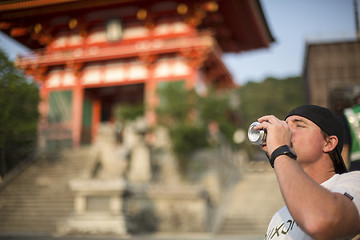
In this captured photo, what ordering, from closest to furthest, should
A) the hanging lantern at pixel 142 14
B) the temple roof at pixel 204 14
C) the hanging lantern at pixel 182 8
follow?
the temple roof at pixel 204 14, the hanging lantern at pixel 182 8, the hanging lantern at pixel 142 14

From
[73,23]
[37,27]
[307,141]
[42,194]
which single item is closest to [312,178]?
[307,141]

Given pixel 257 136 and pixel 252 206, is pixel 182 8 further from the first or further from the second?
pixel 257 136

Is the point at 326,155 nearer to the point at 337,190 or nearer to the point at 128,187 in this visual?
the point at 337,190

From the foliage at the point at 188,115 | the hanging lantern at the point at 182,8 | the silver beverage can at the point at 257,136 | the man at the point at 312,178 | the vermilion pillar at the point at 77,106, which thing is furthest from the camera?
the vermilion pillar at the point at 77,106

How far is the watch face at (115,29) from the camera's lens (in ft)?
50.0

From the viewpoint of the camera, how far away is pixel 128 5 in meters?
14.8

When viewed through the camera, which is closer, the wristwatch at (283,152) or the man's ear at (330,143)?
the wristwatch at (283,152)

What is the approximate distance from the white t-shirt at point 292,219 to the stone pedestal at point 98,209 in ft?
19.5

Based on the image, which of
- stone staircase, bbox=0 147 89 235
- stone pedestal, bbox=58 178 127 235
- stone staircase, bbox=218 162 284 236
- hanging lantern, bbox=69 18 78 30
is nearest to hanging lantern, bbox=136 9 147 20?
hanging lantern, bbox=69 18 78 30

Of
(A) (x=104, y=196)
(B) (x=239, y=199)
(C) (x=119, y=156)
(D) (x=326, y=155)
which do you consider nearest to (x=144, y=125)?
(C) (x=119, y=156)

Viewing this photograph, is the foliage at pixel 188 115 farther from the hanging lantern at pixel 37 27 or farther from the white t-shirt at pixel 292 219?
the white t-shirt at pixel 292 219

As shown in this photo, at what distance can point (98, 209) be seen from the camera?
7363mm

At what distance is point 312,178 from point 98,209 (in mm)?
6710

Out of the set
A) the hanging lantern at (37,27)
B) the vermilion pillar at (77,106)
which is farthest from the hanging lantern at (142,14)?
the hanging lantern at (37,27)
